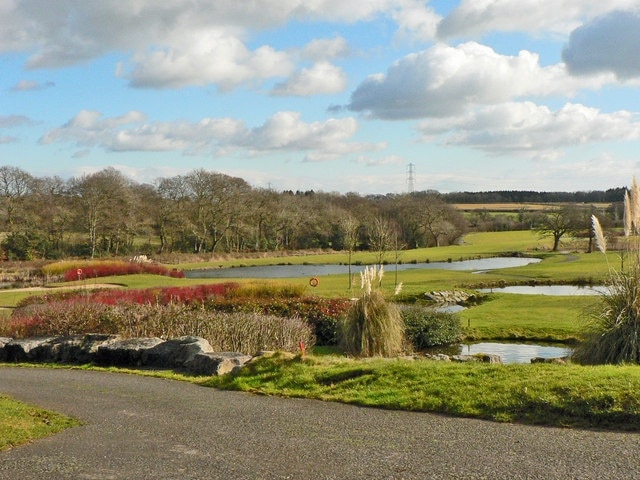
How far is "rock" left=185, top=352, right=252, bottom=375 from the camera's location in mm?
13359

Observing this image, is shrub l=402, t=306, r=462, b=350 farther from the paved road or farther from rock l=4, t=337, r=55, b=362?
the paved road

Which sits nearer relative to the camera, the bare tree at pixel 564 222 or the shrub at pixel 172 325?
the shrub at pixel 172 325

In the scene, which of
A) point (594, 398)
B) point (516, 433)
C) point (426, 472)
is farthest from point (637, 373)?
point (426, 472)

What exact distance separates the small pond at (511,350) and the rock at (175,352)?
8056 mm

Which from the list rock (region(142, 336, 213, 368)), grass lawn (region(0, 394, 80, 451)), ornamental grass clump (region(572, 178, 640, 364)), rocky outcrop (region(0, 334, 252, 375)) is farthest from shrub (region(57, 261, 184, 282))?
ornamental grass clump (region(572, 178, 640, 364))

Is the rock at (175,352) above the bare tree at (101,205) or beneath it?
beneath

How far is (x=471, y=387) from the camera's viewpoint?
9.82 meters

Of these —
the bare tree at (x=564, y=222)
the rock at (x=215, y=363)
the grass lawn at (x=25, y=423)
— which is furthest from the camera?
the bare tree at (x=564, y=222)

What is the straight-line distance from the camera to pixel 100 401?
36.4ft

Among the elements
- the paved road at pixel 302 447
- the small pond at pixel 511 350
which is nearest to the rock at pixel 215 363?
the paved road at pixel 302 447

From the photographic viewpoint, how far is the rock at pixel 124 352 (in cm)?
1562

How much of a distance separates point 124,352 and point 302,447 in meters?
9.09

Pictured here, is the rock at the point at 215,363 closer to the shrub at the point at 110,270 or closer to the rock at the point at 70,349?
the rock at the point at 70,349

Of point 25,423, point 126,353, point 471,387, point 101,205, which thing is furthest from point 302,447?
point 101,205
